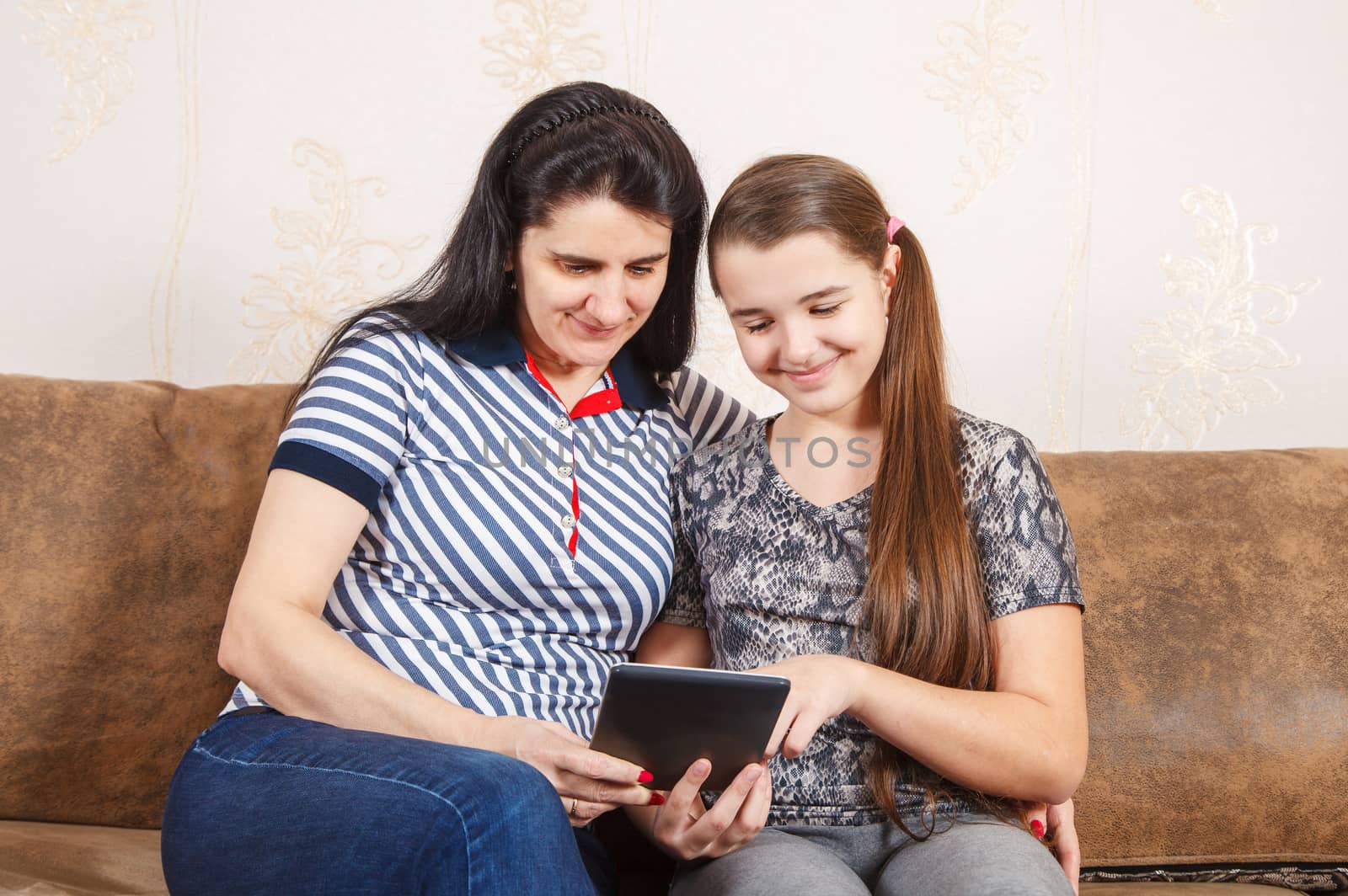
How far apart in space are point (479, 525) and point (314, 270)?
913 millimetres

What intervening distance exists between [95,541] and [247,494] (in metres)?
0.20

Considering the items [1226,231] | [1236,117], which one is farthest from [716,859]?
[1236,117]

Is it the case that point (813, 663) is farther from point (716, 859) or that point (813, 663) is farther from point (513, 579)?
point (513, 579)

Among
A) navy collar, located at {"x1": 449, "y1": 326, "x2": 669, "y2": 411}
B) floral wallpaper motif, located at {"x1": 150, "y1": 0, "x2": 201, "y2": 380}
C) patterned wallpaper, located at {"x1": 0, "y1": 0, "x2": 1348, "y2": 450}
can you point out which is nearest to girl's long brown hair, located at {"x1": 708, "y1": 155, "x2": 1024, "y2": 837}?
navy collar, located at {"x1": 449, "y1": 326, "x2": 669, "y2": 411}

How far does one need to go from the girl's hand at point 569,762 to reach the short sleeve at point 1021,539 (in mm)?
442

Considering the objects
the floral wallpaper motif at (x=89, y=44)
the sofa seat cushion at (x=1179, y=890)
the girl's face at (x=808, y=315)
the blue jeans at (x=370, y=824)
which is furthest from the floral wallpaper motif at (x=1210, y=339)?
the floral wallpaper motif at (x=89, y=44)

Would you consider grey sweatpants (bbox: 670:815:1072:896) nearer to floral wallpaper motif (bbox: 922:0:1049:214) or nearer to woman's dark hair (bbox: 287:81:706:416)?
woman's dark hair (bbox: 287:81:706:416)

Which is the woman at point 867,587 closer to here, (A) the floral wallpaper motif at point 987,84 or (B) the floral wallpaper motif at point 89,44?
(A) the floral wallpaper motif at point 987,84

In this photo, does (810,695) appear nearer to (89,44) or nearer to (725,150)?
(725,150)

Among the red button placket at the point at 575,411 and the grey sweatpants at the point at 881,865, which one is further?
the red button placket at the point at 575,411

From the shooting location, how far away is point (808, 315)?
126cm

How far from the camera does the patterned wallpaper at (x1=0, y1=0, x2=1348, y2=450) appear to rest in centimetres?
200

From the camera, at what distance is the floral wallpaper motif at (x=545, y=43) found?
199 centimetres

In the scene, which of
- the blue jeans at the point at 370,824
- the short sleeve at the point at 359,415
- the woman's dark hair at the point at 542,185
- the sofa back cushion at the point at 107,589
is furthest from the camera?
the sofa back cushion at the point at 107,589
